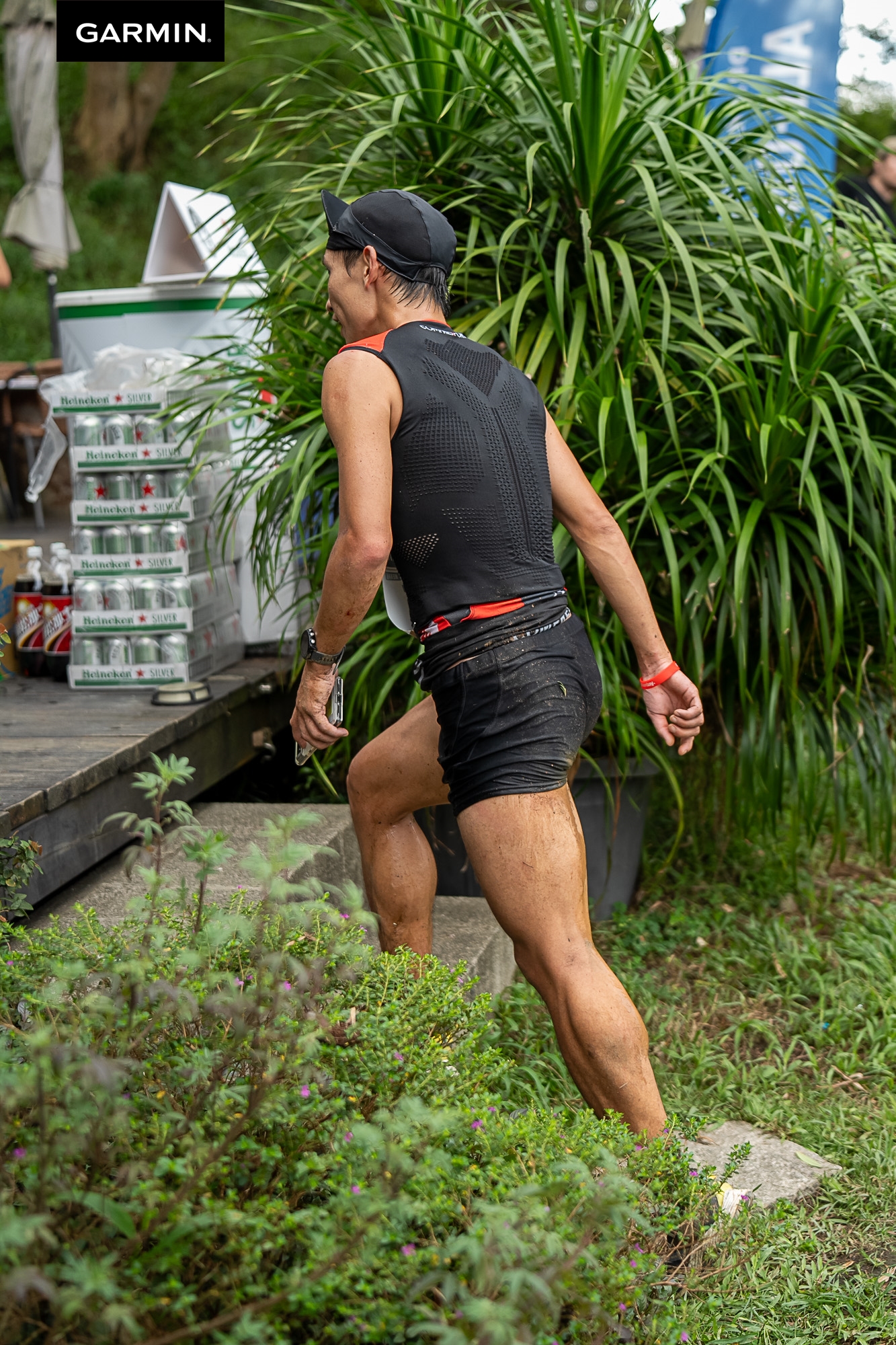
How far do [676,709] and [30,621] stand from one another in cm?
239

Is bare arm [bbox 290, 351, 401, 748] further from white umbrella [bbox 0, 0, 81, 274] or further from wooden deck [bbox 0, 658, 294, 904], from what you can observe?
white umbrella [bbox 0, 0, 81, 274]

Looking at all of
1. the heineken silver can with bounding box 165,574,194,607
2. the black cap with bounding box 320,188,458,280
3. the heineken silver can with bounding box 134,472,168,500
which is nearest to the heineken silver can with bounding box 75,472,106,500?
the heineken silver can with bounding box 134,472,168,500

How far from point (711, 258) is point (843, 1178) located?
7.94ft

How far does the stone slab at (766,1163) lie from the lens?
2.42 metres

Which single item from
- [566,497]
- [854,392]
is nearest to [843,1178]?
[566,497]

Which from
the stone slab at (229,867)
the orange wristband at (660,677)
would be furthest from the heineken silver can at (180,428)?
the orange wristband at (660,677)

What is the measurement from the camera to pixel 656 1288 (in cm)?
188

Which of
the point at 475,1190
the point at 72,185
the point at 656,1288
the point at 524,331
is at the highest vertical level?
the point at 72,185

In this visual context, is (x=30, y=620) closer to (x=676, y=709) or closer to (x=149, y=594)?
(x=149, y=594)

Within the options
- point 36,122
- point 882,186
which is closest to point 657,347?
point 882,186

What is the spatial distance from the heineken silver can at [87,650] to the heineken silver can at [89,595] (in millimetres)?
101

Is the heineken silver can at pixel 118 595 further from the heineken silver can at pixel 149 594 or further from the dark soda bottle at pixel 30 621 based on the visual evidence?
the dark soda bottle at pixel 30 621

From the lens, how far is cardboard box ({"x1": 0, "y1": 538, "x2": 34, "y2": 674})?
408cm

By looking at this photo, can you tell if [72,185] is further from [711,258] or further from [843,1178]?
[843,1178]
